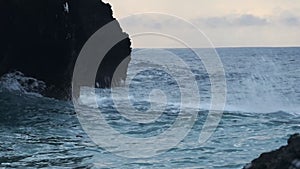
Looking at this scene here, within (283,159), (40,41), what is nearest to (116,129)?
(40,41)

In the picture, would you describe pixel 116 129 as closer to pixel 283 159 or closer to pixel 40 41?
pixel 40 41

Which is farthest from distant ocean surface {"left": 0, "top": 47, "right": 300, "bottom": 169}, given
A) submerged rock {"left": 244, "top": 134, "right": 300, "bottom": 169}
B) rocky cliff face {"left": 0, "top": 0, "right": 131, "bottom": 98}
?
submerged rock {"left": 244, "top": 134, "right": 300, "bottom": 169}

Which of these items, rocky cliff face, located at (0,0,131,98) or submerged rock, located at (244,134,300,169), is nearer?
submerged rock, located at (244,134,300,169)

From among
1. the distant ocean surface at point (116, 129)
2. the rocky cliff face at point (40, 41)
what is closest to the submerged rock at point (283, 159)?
the distant ocean surface at point (116, 129)

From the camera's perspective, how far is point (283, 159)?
176 inches

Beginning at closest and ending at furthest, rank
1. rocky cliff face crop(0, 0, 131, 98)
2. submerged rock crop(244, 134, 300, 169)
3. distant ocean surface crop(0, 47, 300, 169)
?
submerged rock crop(244, 134, 300, 169) → distant ocean surface crop(0, 47, 300, 169) → rocky cliff face crop(0, 0, 131, 98)

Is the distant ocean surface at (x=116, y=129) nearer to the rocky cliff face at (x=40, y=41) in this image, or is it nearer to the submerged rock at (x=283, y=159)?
the rocky cliff face at (x=40, y=41)

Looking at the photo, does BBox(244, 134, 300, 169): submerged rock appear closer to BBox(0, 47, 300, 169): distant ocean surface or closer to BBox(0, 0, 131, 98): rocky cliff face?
BBox(0, 47, 300, 169): distant ocean surface

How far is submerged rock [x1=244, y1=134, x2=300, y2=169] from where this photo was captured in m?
4.41

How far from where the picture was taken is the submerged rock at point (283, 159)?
441cm

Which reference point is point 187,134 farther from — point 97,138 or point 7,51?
point 7,51

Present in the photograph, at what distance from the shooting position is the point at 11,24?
20.3 metres

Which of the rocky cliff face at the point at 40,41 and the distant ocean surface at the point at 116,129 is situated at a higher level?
the rocky cliff face at the point at 40,41

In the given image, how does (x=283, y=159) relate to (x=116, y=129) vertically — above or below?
above
